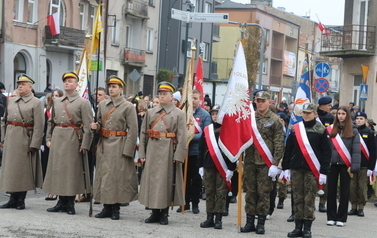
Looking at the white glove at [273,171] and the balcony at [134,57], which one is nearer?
the white glove at [273,171]

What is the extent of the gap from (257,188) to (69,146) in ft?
9.37

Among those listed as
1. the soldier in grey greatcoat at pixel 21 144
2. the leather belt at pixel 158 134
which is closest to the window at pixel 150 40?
the soldier in grey greatcoat at pixel 21 144

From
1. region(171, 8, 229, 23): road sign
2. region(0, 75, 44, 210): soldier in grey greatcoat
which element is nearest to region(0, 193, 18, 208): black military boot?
region(0, 75, 44, 210): soldier in grey greatcoat

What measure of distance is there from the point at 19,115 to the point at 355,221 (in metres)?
5.72

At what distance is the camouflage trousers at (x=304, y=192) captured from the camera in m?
10.6

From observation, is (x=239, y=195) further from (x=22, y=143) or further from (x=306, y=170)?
(x=22, y=143)

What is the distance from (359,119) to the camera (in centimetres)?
1394

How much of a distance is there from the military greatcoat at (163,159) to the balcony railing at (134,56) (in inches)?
1451

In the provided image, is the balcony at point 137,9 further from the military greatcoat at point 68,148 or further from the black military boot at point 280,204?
the military greatcoat at point 68,148

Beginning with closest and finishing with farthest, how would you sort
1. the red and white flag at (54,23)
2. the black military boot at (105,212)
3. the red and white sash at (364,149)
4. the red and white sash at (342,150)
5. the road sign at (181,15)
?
the black military boot at (105,212) → the red and white sash at (342,150) → the red and white sash at (364,149) → the road sign at (181,15) → the red and white flag at (54,23)

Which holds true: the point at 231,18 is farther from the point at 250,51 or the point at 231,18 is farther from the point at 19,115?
the point at 19,115

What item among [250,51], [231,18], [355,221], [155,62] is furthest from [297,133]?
[231,18]

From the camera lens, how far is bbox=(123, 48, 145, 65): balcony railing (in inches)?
1896

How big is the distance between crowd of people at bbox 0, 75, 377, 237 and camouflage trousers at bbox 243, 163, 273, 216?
0.01m
